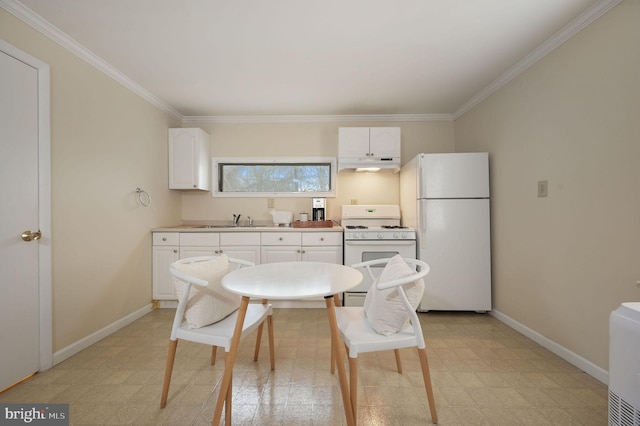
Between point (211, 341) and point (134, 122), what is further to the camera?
point (134, 122)

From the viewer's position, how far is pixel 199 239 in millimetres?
3082

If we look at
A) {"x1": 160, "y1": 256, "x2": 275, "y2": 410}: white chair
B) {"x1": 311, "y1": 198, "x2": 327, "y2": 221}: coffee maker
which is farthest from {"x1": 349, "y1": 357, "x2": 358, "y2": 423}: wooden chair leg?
{"x1": 311, "y1": 198, "x2": 327, "y2": 221}: coffee maker

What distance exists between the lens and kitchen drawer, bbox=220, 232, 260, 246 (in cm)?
309

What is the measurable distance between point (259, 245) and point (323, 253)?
0.74m

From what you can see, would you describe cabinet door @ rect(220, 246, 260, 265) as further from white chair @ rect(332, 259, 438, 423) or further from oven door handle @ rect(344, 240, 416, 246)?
white chair @ rect(332, 259, 438, 423)

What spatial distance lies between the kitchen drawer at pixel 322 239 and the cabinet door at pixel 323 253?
45 mm

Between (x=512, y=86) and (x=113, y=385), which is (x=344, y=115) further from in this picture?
(x=113, y=385)

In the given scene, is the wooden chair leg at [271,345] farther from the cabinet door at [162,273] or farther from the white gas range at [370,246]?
the cabinet door at [162,273]

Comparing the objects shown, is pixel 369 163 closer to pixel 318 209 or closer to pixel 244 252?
pixel 318 209

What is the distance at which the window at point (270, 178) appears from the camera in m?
3.73

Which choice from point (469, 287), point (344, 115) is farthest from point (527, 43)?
point (469, 287)

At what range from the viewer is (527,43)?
2145 mm

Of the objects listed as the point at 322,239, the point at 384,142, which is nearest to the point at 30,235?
the point at 322,239

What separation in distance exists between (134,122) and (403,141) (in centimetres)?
318
